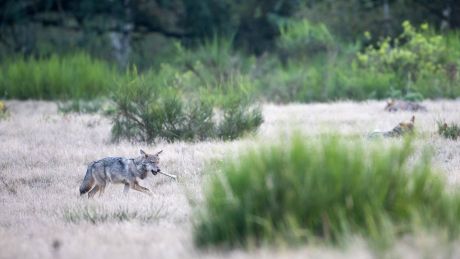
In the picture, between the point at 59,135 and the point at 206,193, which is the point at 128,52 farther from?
the point at 206,193

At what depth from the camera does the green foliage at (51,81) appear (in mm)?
20484

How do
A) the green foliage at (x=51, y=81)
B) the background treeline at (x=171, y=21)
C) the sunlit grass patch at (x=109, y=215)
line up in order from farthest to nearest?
the background treeline at (x=171, y=21)
the green foliage at (x=51, y=81)
the sunlit grass patch at (x=109, y=215)

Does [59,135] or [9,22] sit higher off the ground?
[9,22]

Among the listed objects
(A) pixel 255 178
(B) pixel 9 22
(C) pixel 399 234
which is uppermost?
(B) pixel 9 22

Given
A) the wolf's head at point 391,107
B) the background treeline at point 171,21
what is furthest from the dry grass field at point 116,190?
the background treeline at point 171,21

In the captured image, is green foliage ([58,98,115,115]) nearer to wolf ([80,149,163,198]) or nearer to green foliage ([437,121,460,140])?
green foliage ([437,121,460,140])

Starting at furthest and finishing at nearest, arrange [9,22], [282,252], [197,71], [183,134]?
[9,22] → [197,71] → [183,134] → [282,252]

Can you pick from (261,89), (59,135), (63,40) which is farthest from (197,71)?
(63,40)

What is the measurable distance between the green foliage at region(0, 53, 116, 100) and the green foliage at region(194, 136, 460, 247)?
47.5 ft

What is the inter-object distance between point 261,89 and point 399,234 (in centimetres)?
1587

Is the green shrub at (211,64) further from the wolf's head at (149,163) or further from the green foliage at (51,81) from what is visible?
the wolf's head at (149,163)

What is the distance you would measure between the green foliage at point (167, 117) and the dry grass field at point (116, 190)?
16.9 inches

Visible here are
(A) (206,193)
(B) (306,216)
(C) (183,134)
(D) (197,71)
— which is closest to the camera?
(B) (306,216)

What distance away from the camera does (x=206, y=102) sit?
42.9ft
